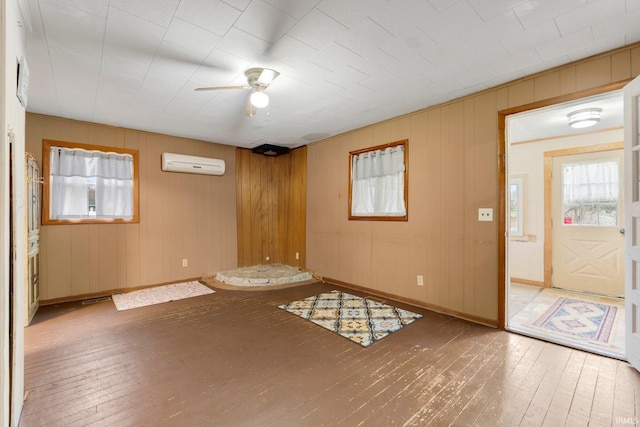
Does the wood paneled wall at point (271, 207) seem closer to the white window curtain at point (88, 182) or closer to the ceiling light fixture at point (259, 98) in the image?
the white window curtain at point (88, 182)

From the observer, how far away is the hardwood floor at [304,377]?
5.45 feet

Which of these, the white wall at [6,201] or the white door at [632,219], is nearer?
the white wall at [6,201]

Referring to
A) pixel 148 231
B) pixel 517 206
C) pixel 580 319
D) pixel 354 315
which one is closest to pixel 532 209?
pixel 517 206

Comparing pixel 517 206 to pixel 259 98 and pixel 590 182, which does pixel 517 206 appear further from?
pixel 259 98

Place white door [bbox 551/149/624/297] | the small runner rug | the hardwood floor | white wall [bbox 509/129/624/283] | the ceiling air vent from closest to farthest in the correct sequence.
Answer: the hardwood floor
the small runner rug
white door [bbox 551/149/624/297]
white wall [bbox 509/129/624/283]
the ceiling air vent

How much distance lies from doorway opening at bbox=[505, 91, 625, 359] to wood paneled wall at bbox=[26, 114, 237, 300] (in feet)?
15.1

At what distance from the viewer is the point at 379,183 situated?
13.8 feet

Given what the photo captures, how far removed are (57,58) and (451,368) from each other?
4.08 meters

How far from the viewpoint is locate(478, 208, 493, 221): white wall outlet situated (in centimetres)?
302

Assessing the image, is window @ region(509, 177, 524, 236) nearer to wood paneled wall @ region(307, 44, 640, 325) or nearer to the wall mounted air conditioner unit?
wood paneled wall @ region(307, 44, 640, 325)

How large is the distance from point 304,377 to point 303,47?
2522 mm

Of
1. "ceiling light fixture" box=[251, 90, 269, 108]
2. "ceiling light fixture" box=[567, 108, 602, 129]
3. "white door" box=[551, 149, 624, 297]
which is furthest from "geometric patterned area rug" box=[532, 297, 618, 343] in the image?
"ceiling light fixture" box=[251, 90, 269, 108]

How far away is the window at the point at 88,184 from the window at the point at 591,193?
Answer: 6.77 meters

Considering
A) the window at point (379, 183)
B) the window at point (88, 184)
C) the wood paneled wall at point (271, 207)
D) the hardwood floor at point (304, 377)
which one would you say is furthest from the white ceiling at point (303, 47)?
the hardwood floor at point (304, 377)
